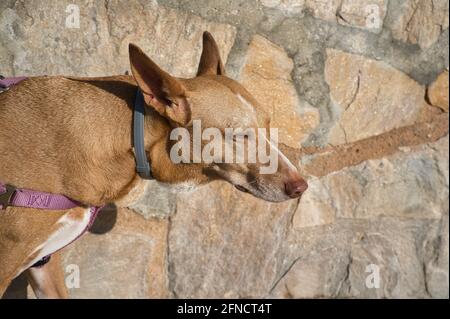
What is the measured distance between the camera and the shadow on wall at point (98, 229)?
3.50 meters

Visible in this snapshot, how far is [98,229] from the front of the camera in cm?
352

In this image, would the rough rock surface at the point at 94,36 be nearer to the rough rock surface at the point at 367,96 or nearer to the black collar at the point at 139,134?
the black collar at the point at 139,134

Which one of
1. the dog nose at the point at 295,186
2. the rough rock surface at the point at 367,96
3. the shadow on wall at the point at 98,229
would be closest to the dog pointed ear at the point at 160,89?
the dog nose at the point at 295,186

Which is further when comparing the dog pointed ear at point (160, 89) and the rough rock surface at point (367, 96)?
the rough rock surface at point (367, 96)

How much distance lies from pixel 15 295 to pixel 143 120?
4.50 ft

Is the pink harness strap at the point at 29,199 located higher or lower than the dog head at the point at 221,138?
lower

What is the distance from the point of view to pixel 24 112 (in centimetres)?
286

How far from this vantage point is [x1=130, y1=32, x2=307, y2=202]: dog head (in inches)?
111

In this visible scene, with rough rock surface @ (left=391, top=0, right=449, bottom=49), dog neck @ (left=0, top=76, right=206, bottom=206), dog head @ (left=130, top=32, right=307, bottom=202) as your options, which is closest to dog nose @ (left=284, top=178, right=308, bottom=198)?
dog head @ (left=130, top=32, right=307, bottom=202)

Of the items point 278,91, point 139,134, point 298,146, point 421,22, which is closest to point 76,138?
point 139,134

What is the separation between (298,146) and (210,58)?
88cm

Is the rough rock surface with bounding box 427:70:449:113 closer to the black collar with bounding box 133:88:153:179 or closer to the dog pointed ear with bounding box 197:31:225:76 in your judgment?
the dog pointed ear with bounding box 197:31:225:76

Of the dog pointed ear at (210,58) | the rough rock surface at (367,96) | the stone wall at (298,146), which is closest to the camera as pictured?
the dog pointed ear at (210,58)
